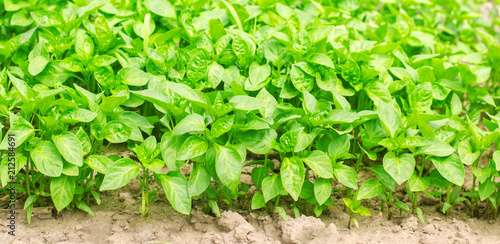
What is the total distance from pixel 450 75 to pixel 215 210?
1.98 metres

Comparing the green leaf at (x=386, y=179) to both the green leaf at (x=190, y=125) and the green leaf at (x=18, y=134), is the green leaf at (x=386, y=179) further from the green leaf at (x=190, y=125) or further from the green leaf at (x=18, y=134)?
the green leaf at (x=18, y=134)

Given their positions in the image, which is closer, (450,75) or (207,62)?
(207,62)

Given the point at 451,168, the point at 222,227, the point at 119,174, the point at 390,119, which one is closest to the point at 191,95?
the point at 119,174

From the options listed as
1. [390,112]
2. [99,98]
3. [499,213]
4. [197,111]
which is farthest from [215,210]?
[499,213]

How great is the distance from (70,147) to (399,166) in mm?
1721

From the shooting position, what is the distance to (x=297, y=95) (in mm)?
2871

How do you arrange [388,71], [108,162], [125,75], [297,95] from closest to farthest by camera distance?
1. [108,162]
2. [125,75]
3. [297,95]
4. [388,71]

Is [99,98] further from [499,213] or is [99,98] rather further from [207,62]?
[499,213]

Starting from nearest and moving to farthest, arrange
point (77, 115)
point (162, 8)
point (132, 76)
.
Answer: point (77, 115) → point (132, 76) → point (162, 8)

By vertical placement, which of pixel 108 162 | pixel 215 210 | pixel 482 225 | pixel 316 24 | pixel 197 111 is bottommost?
pixel 482 225

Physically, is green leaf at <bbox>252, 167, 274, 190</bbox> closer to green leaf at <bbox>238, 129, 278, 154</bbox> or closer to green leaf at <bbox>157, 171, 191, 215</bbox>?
green leaf at <bbox>238, 129, 278, 154</bbox>

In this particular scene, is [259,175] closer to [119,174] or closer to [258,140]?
[258,140]

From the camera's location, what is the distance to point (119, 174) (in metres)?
2.26

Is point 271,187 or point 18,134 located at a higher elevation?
point 18,134
